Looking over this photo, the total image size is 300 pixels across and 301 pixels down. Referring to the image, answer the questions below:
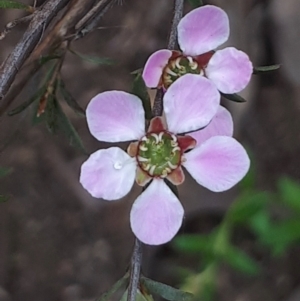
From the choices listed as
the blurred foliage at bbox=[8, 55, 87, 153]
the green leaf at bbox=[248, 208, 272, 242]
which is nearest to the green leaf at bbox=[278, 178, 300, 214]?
the green leaf at bbox=[248, 208, 272, 242]

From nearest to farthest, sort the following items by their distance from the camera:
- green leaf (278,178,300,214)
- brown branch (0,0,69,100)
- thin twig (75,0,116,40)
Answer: brown branch (0,0,69,100) < thin twig (75,0,116,40) < green leaf (278,178,300,214)

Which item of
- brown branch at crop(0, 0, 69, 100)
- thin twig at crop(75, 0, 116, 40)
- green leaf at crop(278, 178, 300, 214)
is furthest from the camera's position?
green leaf at crop(278, 178, 300, 214)

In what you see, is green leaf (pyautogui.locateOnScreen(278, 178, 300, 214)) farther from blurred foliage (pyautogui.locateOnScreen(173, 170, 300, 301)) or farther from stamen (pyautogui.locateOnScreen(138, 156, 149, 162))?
stamen (pyautogui.locateOnScreen(138, 156, 149, 162))

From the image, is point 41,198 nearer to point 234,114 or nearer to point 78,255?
point 78,255

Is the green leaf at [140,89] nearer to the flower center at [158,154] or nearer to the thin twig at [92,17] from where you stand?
the flower center at [158,154]

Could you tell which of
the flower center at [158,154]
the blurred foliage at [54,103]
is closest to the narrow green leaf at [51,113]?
the blurred foliage at [54,103]

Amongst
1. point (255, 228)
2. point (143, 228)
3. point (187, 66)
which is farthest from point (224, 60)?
point (255, 228)

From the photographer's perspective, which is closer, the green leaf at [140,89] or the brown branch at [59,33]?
the green leaf at [140,89]

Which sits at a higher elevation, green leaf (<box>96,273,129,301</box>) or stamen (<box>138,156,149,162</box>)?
stamen (<box>138,156,149,162</box>)
